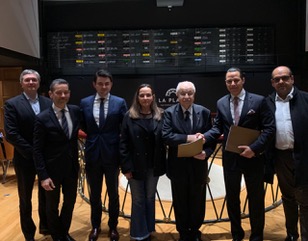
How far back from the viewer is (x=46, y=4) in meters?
6.79

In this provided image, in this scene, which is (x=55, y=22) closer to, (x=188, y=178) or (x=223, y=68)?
(x=223, y=68)

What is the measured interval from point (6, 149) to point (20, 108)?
309 cm

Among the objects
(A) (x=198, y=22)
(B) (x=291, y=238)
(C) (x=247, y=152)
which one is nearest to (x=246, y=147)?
(C) (x=247, y=152)

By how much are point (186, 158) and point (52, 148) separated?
3.68 feet

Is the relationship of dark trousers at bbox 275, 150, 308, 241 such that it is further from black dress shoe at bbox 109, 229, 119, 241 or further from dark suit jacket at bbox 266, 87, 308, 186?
black dress shoe at bbox 109, 229, 119, 241

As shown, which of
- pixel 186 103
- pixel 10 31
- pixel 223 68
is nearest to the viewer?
pixel 186 103

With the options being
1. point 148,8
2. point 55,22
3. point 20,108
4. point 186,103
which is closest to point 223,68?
point 148,8

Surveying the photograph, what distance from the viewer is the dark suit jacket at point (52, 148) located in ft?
8.21

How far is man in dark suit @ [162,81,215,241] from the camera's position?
2547 millimetres

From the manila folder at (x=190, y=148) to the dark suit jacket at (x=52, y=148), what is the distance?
94cm

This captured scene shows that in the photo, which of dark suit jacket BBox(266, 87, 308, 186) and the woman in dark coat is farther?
the woman in dark coat

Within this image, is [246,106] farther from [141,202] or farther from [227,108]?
[141,202]

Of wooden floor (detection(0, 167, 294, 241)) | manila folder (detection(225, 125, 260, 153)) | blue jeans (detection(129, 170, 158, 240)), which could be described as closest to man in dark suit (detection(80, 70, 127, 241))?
blue jeans (detection(129, 170, 158, 240))

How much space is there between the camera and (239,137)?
8.02ft
